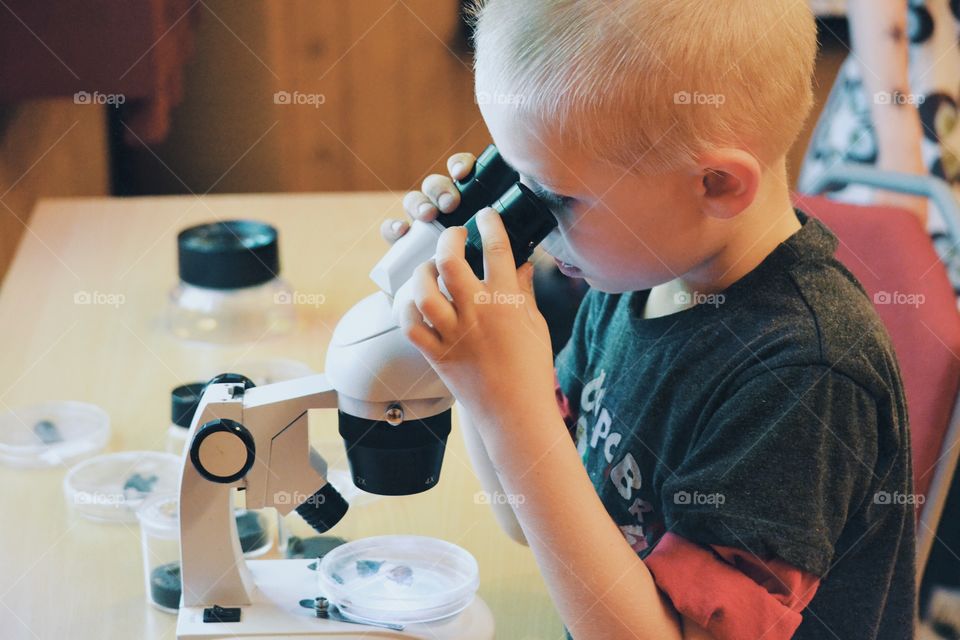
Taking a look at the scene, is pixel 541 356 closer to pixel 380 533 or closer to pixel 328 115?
pixel 380 533

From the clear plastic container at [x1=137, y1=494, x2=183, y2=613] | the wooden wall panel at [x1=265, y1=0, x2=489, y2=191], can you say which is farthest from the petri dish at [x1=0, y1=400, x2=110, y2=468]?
the wooden wall panel at [x1=265, y1=0, x2=489, y2=191]

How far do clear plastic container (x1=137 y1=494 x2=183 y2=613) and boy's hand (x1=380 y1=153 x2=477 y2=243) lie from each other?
1.28ft

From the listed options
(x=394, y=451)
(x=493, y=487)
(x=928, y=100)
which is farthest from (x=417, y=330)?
(x=928, y=100)

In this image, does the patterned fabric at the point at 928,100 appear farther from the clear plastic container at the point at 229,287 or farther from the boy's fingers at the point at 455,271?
the boy's fingers at the point at 455,271

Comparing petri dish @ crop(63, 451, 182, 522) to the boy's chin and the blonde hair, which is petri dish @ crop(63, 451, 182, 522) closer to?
the boy's chin

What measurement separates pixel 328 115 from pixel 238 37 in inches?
16.2

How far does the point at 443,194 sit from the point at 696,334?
0.27 metres

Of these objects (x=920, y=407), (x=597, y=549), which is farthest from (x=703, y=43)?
(x=920, y=407)

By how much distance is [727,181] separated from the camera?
3.04ft

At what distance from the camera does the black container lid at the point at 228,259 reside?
5.49 ft

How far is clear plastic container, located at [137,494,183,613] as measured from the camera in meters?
1.12

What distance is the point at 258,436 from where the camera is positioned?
3.21 feet

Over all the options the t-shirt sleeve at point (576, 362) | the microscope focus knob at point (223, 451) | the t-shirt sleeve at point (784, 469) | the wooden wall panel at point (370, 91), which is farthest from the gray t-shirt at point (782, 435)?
the wooden wall panel at point (370, 91)

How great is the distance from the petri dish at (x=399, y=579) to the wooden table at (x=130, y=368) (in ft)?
0.29
